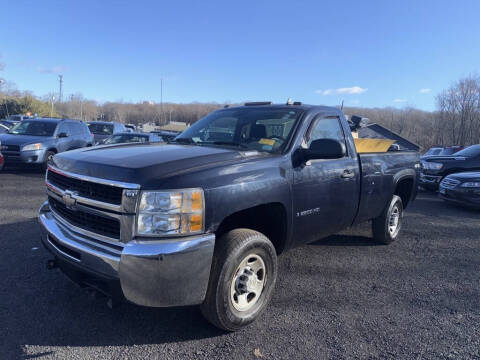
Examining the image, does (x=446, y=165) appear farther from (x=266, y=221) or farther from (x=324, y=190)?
(x=266, y=221)

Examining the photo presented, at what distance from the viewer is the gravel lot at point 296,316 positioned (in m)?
2.64

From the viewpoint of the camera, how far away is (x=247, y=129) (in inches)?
150

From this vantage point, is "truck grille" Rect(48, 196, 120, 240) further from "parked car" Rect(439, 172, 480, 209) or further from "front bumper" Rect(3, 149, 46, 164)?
"parked car" Rect(439, 172, 480, 209)

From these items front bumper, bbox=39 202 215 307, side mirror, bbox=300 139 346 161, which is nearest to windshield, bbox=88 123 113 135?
side mirror, bbox=300 139 346 161

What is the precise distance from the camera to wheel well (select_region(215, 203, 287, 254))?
9.90 ft

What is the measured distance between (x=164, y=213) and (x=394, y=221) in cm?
435

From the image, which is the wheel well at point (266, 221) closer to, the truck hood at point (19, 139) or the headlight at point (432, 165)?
the headlight at point (432, 165)

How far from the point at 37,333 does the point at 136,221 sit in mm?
1367

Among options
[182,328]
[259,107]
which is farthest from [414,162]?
[182,328]

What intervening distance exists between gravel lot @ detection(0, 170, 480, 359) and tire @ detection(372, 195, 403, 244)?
417 mm

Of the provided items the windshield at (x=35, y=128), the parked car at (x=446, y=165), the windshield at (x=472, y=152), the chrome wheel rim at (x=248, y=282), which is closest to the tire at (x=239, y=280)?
the chrome wheel rim at (x=248, y=282)

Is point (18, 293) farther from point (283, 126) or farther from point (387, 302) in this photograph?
point (387, 302)

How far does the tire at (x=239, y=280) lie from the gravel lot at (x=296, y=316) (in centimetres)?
18

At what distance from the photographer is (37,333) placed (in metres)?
2.71
